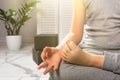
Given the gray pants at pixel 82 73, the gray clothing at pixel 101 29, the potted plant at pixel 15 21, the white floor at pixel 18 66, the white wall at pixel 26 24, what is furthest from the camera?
the white wall at pixel 26 24

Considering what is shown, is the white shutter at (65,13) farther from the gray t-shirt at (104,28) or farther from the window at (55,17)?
the gray t-shirt at (104,28)

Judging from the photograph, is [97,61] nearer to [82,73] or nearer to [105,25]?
[82,73]

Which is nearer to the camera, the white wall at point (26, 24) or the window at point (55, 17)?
the window at point (55, 17)

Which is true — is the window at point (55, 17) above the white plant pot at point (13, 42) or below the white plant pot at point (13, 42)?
above

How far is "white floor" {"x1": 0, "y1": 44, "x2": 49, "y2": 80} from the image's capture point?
6.12 ft

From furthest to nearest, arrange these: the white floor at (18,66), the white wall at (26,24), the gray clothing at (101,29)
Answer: the white wall at (26,24) < the white floor at (18,66) < the gray clothing at (101,29)

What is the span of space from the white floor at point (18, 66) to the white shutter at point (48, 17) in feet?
1.12

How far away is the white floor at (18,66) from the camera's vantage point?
1866 mm

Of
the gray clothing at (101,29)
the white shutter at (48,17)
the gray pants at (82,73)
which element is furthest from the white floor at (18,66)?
the gray pants at (82,73)

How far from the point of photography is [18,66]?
2176mm

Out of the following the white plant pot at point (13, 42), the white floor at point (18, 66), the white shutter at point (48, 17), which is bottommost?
the white floor at point (18, 66)

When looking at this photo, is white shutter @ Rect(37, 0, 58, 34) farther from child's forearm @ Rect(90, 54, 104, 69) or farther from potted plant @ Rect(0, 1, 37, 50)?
child's forearm @ Rect(90, 54, 104, 69)

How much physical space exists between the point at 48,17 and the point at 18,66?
3.25ft

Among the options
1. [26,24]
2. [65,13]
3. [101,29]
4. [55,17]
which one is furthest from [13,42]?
[101,29]
